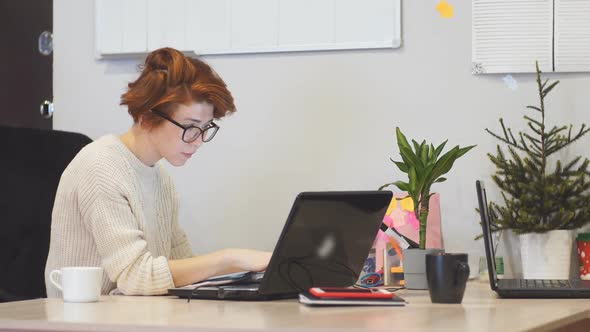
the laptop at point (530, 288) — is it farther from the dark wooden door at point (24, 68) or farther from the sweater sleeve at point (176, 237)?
the dark wooden door at point (24, 68)

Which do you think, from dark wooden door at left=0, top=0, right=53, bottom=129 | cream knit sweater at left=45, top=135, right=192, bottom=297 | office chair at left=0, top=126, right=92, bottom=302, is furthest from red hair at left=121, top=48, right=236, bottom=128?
dark wooden door at left=0, top=0, right=53, bottom=129

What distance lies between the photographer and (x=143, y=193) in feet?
7.58

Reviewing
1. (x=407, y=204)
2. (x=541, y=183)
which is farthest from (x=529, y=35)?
(x=407, y=204)

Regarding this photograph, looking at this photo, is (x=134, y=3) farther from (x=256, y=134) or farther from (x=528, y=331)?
(x=528, y=331)

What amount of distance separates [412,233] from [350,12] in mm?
701

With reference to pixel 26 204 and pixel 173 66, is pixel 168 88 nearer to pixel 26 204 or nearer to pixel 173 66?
pixel 173 66

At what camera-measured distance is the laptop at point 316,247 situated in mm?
1738

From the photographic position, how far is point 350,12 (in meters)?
2.77

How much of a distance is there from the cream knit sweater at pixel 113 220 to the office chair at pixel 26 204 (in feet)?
0.81

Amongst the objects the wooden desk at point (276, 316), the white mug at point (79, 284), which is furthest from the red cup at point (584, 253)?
the white mug at point (79, 284)

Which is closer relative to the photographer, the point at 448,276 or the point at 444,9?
the point at 448,276

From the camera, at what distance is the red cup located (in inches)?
98.6

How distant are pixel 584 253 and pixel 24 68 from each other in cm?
194

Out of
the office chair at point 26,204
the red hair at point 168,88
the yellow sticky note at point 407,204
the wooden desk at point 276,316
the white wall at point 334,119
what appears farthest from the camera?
the white wall at point 334,119
